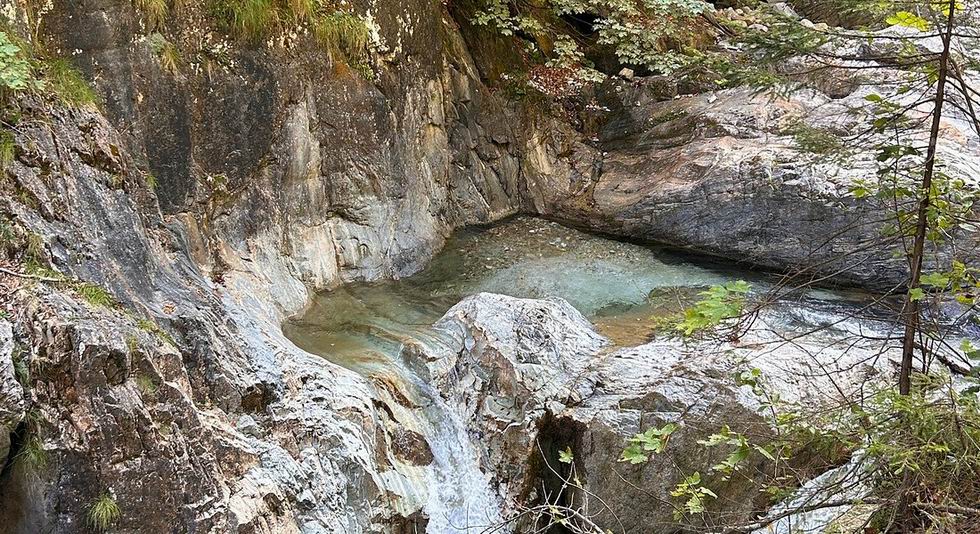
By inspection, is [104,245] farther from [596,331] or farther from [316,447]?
[596,331]

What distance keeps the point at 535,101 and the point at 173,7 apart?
5842 mm

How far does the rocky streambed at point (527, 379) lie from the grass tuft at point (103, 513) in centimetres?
228

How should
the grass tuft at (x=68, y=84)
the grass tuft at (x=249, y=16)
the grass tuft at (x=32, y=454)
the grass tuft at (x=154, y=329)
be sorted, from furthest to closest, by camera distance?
the grass tuft at (x=249, y=16), the grass tuft at (x=68, y=84), the grass tuft at (x=154, y=329), the grass tuft at (x=32, y=454)

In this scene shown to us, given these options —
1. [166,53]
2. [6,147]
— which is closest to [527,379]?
[6,147]

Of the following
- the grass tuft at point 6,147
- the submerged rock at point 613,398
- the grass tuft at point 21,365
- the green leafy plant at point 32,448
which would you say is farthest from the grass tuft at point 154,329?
the submerged rock at point 613,398

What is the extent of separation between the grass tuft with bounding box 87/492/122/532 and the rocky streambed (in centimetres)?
228

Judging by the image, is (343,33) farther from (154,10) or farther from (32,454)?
(32,454)

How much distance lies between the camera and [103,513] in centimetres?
400

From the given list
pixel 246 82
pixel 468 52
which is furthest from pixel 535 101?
pixel 246 82

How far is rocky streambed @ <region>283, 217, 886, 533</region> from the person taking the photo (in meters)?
5.85

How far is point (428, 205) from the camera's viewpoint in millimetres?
9930

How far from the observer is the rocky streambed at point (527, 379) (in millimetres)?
5852

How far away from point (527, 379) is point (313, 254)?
3.35m

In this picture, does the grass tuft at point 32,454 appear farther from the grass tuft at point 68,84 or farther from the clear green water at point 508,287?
the grass tuft at point 68,84
